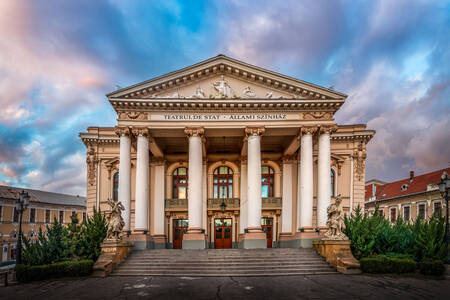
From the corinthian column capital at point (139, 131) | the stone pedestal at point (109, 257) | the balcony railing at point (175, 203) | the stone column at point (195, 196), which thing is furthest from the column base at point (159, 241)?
the corinthian column capital at point (139, 131)

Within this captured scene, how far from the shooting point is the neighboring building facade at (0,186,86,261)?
47812 mm

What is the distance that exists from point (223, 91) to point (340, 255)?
1263 centimetres

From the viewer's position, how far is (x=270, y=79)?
23.9m

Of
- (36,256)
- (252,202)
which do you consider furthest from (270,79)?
(36,256)

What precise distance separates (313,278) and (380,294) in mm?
3601

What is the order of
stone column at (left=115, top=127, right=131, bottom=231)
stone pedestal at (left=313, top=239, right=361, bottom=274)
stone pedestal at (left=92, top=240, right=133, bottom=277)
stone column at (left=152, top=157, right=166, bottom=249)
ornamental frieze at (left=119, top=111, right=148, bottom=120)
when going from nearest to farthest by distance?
stone pedestal at (left=92, top=240, right=133, bottom=277) < stone pedestal at (left=313, top=239, right=361, bottom=274) < stone column at (left=115, top=127, right=131, bottom=231) < ornamental frieze at (left=119, top=111, right=148, bottom=120) < stone column at (left=152, top=157, right=166, bottom=249)

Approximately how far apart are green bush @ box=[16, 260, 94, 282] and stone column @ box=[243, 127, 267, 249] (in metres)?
9.66

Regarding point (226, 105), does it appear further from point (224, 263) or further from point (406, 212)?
point (406, 212)

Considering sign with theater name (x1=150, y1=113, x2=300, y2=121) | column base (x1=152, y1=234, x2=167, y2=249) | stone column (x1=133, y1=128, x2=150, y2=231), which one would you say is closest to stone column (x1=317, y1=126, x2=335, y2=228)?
sign with theater name (x1=150, y1=113, x2=300, y2=121)

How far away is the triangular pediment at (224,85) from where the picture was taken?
2366 cm

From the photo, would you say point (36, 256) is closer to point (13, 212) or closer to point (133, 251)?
point (133, 251)

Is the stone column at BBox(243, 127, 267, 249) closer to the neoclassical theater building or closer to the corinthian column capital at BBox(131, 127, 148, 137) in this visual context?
the neoclassical theater building

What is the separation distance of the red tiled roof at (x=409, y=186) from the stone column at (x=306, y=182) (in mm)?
27444

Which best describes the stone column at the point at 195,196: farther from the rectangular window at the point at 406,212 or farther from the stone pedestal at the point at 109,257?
the rectangular window at the point at 406,212
